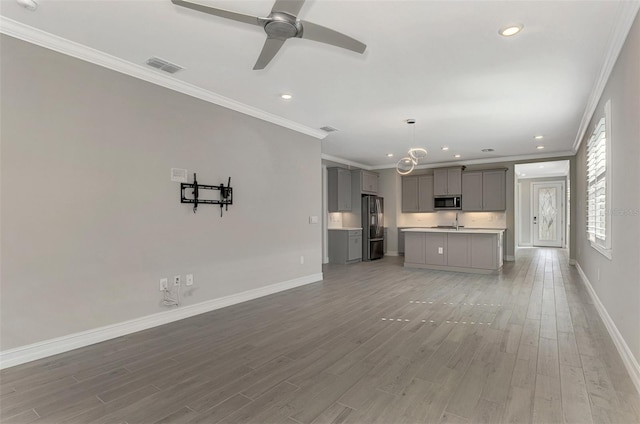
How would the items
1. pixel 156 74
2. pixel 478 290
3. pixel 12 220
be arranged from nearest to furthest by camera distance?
pixel 12 220 < pixel 156 74 < pixel 478 290

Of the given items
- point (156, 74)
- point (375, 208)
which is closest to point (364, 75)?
point (156, 74)

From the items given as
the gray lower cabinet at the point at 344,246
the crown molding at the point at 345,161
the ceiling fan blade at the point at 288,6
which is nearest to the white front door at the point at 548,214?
the crown molding at the point at 345,161

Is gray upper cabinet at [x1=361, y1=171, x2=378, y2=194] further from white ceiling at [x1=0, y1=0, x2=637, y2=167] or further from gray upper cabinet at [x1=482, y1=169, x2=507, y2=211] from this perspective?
white ceiling at [x1=0, y1=0, x2=637, y2=167]

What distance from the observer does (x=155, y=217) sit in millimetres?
3682

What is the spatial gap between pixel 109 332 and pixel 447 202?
27.8 feet

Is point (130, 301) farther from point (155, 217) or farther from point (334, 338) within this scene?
point (334, 338)

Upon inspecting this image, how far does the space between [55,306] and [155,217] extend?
1183mm

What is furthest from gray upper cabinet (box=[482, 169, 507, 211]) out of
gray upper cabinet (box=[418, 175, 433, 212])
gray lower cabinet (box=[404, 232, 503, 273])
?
gray lower cabinet (box=[404, 232, 503, 273])

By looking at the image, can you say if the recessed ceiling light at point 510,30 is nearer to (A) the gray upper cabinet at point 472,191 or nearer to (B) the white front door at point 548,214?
(A) the gray upper cabinet at point 472,191

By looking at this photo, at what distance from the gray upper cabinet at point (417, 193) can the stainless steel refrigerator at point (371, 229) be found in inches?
40.4

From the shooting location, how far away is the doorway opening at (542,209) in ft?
40.1

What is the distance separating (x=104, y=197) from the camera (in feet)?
10.7

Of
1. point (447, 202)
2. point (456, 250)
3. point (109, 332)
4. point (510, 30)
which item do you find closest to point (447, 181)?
point (447, 202)

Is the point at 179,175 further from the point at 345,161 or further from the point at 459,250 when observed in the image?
the point at 345,161
